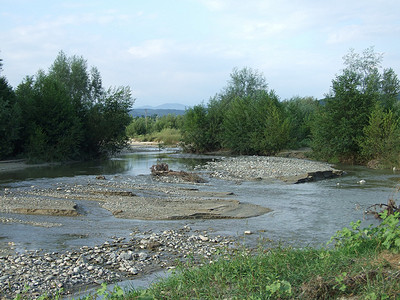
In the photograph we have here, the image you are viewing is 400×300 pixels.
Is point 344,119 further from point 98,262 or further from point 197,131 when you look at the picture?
point 98,262

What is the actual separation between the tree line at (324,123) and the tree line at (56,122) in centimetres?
1155

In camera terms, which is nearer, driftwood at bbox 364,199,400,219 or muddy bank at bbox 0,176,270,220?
driftwood at bbox 364,199,400,219

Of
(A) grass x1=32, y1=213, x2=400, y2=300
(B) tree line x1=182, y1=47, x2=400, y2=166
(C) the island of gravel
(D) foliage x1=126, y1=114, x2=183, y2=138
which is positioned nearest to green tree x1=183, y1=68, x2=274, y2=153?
(B) tree line x1=182, y1=47, x2=400, y2=166

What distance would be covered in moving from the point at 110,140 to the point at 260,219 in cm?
3205

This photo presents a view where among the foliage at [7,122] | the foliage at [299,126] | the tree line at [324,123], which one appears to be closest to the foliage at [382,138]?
the tree line at [324,123]

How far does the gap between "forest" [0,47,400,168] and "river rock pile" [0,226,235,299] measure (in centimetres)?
2352

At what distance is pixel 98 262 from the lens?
347 inches

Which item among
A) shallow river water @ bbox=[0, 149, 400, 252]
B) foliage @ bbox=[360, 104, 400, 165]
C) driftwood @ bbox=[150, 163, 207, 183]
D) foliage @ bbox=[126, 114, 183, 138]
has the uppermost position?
foliage @ bbox=[126, 114, 183, 138]

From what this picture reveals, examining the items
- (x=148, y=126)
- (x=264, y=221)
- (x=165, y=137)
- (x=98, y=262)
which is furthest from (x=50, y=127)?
(x=148, y=126)

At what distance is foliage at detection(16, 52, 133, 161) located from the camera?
114ft

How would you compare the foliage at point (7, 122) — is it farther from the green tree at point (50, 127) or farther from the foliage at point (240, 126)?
the foliage at point (240, 126)

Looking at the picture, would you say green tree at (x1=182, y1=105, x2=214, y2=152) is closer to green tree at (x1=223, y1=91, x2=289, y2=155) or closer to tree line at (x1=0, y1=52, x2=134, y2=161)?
green tree at (x1=223, y1=91, x2=289, y2=155)

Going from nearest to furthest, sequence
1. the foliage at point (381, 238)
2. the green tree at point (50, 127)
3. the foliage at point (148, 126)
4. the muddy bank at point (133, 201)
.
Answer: the foliage at point (381, 238), the muddy bank at point (133, 201), the green tree at point (50, 127), the foliage at point (148, 126)

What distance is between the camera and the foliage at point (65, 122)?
114 feet
